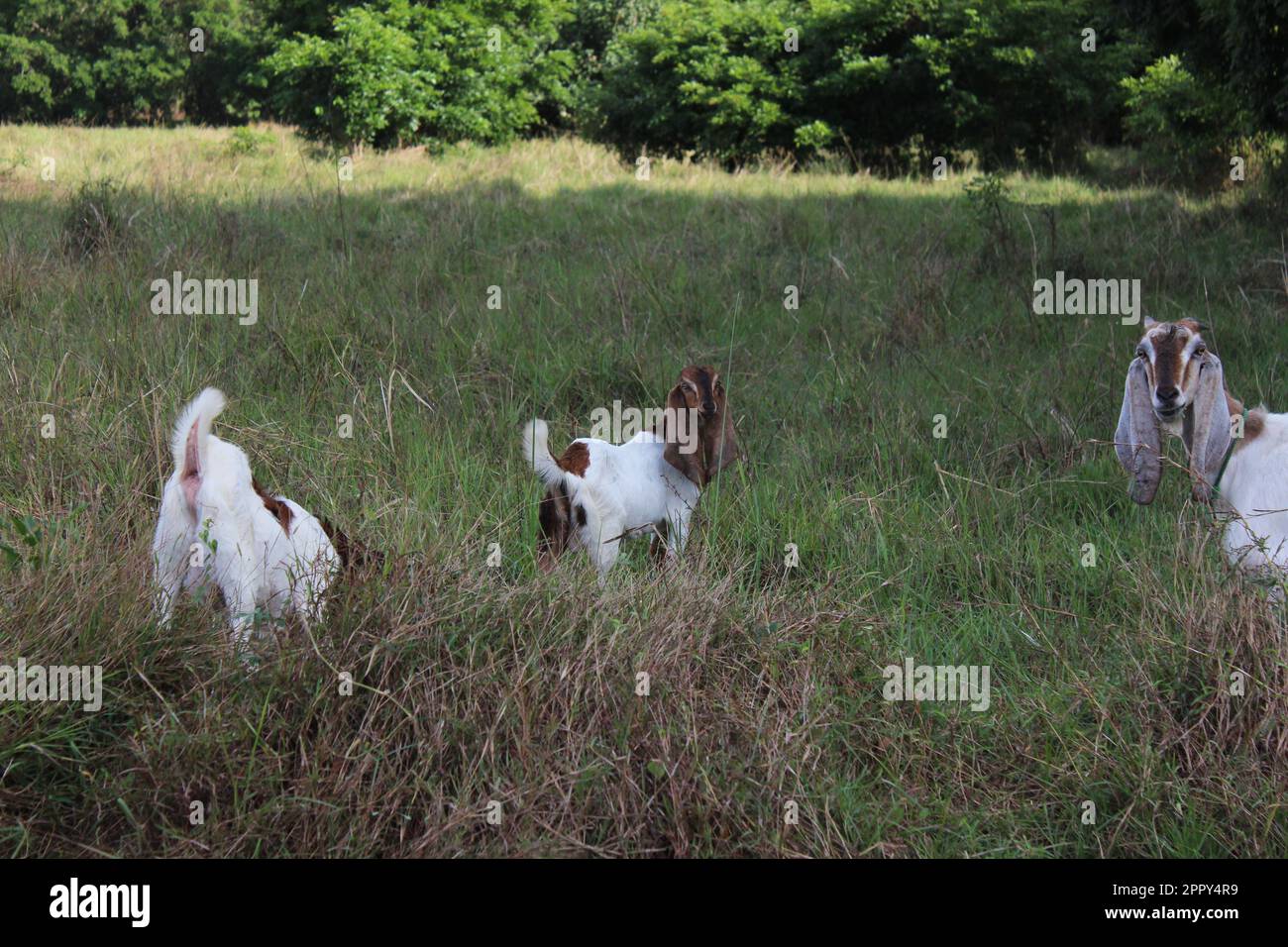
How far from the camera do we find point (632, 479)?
13.5 ft

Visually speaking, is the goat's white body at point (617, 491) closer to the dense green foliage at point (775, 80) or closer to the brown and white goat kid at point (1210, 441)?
the brown and white goat kid at point (1210, 441)

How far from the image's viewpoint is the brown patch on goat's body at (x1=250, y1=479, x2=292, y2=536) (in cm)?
336

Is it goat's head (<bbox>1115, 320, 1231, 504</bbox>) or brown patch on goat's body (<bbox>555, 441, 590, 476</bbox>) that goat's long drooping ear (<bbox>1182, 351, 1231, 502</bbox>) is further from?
brown patch on goat's body (<bbox>555, 441, 590, 476</bbox>)

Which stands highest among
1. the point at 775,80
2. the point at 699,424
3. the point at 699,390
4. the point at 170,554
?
the point at 775,80

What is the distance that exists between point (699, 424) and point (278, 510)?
1500mm

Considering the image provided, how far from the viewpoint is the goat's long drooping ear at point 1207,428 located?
3893mm

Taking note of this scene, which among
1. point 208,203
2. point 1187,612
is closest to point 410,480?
point 1187,612

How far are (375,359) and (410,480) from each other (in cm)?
186

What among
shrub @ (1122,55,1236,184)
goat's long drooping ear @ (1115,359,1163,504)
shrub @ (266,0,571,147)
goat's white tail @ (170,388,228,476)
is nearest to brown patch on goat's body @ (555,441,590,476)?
goat's white tail @ (170,388,228,476)

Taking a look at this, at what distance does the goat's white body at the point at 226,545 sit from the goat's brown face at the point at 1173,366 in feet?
8.88

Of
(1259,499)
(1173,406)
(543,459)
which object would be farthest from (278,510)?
(1259,499)

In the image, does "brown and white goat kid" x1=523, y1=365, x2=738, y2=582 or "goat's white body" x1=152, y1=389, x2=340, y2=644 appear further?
"brown and white goat kid" x1=523, y1=365, x2=738, y2=582

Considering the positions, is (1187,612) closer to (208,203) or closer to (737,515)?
(737,515)

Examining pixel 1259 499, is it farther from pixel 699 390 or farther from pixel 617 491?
pixel 617 491
